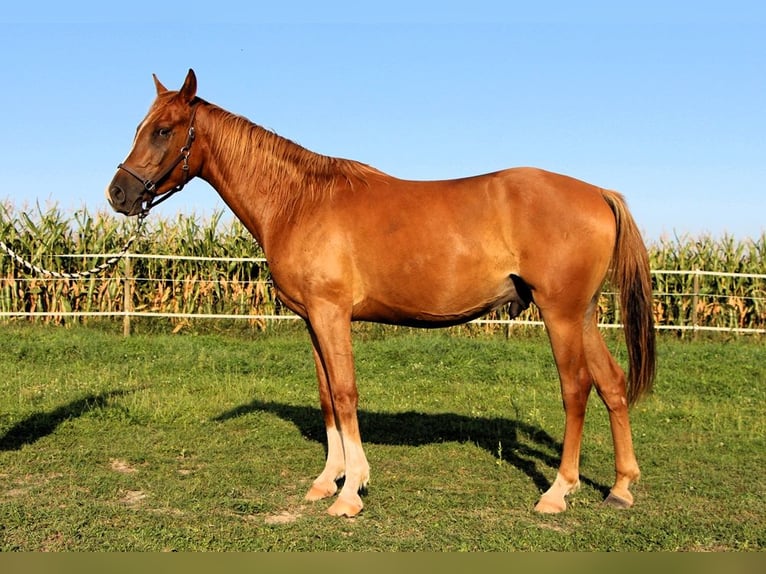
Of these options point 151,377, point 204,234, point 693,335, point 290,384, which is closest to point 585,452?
point 290,384

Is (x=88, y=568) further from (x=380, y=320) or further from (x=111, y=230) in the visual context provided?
(x=111, y=230)

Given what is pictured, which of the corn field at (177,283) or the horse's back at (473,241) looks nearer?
the horse's back at (473,241)

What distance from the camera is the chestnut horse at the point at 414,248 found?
15.7ft

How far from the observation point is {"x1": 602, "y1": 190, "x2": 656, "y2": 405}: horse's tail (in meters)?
4.95

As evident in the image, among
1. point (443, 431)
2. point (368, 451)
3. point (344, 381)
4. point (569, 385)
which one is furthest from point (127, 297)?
point (569, 385)

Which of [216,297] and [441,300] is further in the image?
[216,297]

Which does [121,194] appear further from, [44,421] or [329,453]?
[44,421]

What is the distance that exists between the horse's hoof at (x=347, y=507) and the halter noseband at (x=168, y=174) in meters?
2.53

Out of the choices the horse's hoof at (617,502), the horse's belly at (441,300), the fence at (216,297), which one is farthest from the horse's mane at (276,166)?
the fence at (216,297)

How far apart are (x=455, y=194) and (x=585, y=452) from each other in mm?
2917

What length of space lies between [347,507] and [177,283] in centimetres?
1061

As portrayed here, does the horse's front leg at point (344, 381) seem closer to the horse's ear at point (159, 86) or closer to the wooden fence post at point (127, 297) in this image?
the horse's ear at point (159, 86)

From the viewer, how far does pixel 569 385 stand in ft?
15.9

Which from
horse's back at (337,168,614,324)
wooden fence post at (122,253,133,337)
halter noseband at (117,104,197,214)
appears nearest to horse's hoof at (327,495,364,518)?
horse's back at (337,168,614,324)
